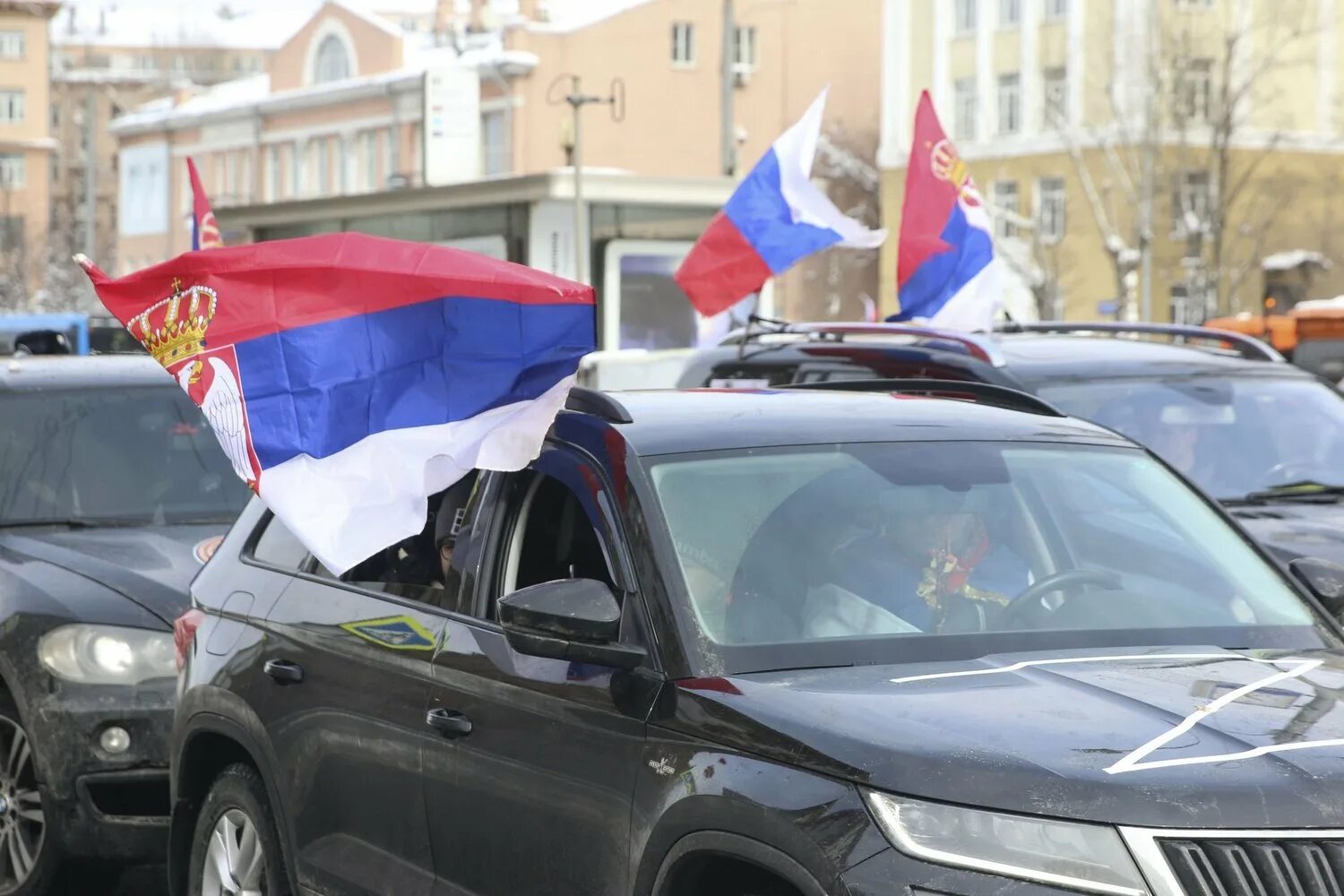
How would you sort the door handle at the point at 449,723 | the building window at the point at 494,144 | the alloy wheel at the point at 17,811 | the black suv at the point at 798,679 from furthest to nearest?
1. the building window at the point at 494,144
2. the alloy wheel at the point at 17,811
3. the door handle at the point at 449,723
4. the black suv at the point at 798,679

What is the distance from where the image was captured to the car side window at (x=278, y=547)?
5.83m

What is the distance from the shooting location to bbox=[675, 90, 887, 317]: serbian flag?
12539mm

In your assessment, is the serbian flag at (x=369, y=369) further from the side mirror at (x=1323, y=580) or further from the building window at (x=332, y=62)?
the building window at (x=332, y=62)

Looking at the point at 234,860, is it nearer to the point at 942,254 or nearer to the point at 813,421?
the point at 813,421

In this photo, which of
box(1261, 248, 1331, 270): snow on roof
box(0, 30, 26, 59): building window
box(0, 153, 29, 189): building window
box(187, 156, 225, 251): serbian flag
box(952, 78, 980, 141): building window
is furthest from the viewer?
box(0, 153, 29, 189): building window

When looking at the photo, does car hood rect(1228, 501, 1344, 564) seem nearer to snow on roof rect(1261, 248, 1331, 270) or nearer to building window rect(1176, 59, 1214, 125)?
building window rect(1176, 59, 1214, 125)

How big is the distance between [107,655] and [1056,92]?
60577 mm

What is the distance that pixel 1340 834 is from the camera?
347 cm

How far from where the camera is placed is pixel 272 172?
270 feet

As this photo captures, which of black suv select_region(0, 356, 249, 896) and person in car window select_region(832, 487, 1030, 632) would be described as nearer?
person in car window select_region(832, 487, 1030, 632)

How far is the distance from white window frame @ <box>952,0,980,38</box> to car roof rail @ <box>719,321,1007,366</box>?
195ft

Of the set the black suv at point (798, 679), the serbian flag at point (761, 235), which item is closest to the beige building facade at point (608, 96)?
the serbian flag at point (761, 235)

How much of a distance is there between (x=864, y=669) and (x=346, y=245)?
1779 mm

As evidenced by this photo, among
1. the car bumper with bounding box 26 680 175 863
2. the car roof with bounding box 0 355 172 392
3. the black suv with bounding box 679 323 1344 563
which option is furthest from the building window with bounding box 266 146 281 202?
the car bumper with bounding box 26 680 175 863
